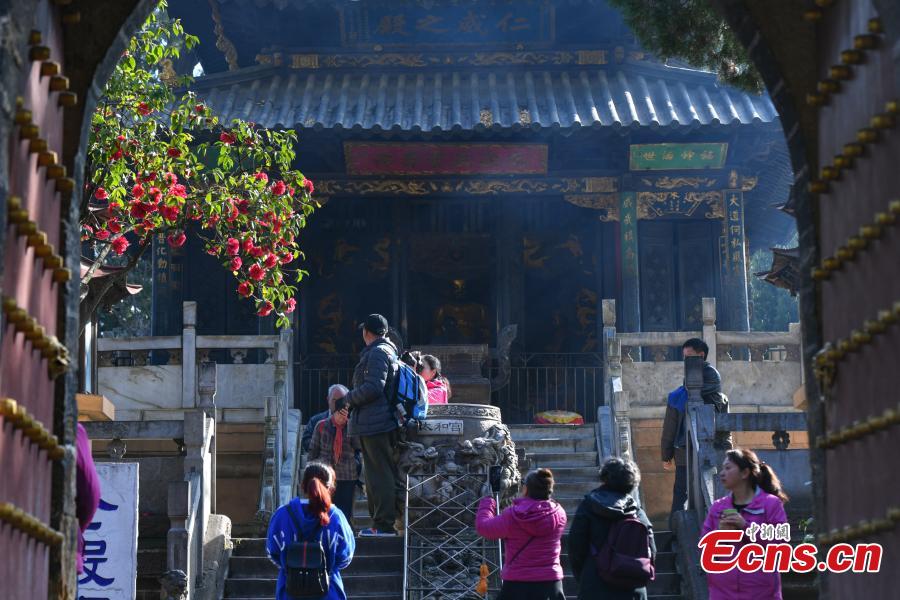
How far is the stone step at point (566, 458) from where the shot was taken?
49.3 feet

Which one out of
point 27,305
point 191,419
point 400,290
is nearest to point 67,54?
point 27,305

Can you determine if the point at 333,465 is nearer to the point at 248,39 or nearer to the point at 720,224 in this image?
the point at 720,224

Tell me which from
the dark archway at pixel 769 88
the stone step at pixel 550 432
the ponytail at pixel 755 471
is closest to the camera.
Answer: the dark archway at pixel 769 88

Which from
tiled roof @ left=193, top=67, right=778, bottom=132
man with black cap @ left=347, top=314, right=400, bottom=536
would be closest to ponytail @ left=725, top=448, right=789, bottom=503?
man with black cap @ left=347, top=314, right=400, bottom=536

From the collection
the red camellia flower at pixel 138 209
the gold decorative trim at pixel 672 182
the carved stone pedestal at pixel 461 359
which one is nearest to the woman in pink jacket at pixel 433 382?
the red camellia flower at pixel 138 209

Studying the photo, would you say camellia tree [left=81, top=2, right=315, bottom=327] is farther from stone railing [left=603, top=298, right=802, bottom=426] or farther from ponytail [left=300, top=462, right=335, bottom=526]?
stone railing [left=603, top=298, right=802, bottom=426]

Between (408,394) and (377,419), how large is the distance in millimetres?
304

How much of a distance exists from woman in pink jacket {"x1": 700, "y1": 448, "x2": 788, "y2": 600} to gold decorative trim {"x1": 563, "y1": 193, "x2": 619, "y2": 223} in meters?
11.2

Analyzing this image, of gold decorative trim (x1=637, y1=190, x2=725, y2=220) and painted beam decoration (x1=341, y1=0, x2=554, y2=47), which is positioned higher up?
painted beam decoration (x1=341, y1=0, x2=554, y2=47)

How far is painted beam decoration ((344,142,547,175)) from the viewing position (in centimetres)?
1827

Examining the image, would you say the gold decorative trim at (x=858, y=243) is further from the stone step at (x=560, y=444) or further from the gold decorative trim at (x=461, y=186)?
the gold decorative trim at (x=461, y=186)

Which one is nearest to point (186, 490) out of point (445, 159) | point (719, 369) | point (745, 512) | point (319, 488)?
point (319, 488)

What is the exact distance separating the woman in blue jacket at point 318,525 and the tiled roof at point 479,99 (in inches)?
390

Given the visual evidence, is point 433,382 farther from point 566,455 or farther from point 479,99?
point 479,99
